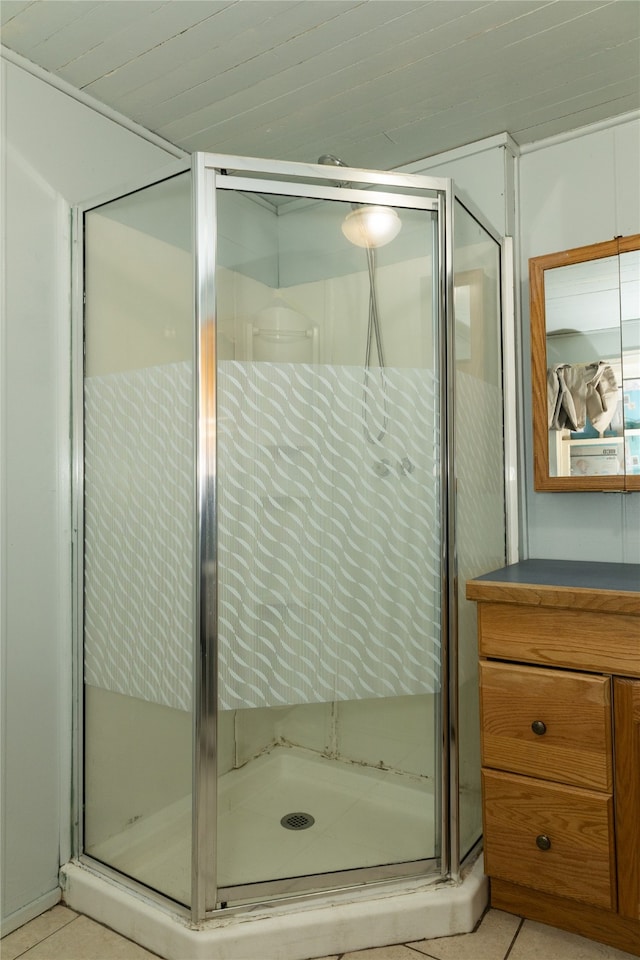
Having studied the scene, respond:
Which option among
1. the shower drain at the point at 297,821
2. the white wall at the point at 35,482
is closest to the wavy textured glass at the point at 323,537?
the shower drain at the point at 297,821

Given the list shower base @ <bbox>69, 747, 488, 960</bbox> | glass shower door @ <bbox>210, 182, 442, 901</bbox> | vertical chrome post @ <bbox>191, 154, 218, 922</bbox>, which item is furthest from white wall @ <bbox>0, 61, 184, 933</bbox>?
glass shower door @ <bbox>210, 182, 442, 901</bbox>

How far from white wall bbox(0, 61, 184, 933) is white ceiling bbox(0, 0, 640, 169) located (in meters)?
0.21

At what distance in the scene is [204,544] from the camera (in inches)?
55.7

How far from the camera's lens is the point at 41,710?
1.63 m

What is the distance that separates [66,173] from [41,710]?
147 cm

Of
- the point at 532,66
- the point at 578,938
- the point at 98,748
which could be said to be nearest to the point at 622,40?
the point at 532,66

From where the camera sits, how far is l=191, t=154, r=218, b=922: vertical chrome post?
141 centimetres

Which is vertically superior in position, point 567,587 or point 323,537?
point 323,537

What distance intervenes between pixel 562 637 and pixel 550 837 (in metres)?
0.46

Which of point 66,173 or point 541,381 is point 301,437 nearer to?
point 541,381

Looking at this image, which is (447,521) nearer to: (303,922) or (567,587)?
(567,587)

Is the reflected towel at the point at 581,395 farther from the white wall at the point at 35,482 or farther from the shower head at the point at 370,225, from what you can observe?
the white wall at the point at 35,482

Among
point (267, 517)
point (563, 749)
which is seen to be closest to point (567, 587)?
point (563, 749)

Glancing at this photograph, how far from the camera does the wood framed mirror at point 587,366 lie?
1.80 meters
